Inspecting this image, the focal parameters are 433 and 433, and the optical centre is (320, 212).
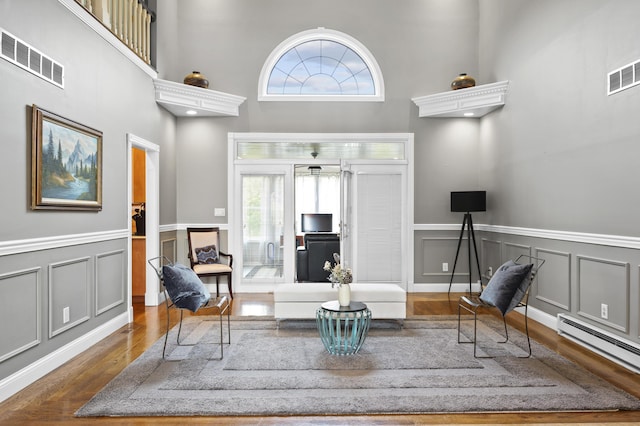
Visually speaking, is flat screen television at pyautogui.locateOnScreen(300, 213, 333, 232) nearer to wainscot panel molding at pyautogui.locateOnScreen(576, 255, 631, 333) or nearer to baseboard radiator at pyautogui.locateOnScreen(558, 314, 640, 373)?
baseboard radiator at pyautogui.locateOnScreen(558, 314, 640, 373)

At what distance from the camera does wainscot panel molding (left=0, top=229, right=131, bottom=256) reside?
2904mm

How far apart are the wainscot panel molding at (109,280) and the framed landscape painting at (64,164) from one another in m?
0.57

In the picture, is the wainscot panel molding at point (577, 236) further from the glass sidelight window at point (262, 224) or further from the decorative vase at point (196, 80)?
the decorative vase at point (196, 80)

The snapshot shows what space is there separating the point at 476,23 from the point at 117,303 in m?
6.20

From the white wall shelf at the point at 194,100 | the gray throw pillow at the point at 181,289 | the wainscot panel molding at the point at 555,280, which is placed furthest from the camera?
the white wall shelf at the point at 194,100

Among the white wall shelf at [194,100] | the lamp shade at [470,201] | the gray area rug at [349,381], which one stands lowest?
the gray area rug at [349,381]

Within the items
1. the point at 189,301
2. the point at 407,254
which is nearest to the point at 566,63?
the point at 407,254

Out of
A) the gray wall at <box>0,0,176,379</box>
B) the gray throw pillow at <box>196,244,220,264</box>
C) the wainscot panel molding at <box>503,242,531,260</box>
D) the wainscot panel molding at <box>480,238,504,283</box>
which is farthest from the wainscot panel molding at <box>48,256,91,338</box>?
the wainscot panel molding at <box>480,238,504,283</box>

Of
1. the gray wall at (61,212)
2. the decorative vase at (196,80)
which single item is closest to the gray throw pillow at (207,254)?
the gray wall at (61,212)

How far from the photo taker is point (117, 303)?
457 centimetres

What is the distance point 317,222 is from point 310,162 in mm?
2477

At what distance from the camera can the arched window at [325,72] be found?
652 cm

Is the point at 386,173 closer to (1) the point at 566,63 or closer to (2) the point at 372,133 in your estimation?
(2) the point at 372,133

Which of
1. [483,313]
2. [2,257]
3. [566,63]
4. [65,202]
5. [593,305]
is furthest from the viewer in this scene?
[483,313]
